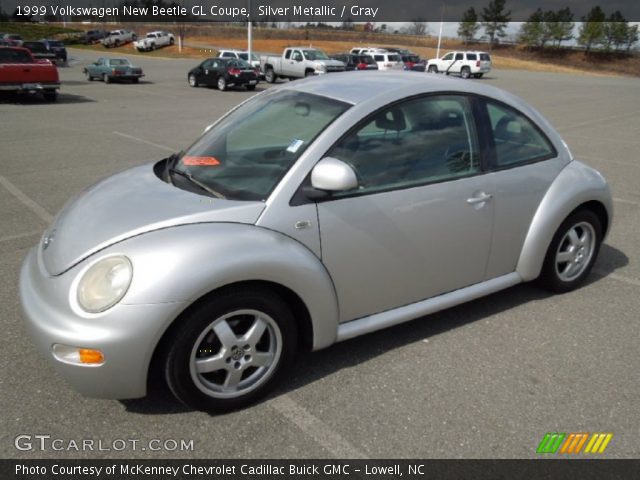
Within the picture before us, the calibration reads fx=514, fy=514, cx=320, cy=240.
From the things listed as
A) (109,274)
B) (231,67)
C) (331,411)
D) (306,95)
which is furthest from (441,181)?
(231,67)

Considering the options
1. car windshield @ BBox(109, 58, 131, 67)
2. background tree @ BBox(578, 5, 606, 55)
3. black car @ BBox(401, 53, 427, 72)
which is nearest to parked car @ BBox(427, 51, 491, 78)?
black car @ BBox(401, 53, 427, 72)

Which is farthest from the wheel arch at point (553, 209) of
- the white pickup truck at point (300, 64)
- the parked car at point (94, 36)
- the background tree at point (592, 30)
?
the background tree at point (592, 30)

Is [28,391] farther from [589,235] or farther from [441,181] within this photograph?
[589,235]

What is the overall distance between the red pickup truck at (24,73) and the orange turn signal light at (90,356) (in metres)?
16.8

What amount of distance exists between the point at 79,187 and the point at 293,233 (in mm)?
5203

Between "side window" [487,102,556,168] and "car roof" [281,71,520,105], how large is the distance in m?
0.12

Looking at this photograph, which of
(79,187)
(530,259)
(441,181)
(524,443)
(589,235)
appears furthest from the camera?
(79,187)

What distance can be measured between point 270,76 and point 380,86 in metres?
28.2

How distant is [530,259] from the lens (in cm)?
A: 364

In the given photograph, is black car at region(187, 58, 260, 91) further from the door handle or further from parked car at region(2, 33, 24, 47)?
the door handle

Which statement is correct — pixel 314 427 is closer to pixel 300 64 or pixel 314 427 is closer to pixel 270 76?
pixel 300 64

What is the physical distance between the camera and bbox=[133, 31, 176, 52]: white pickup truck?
181 ft
